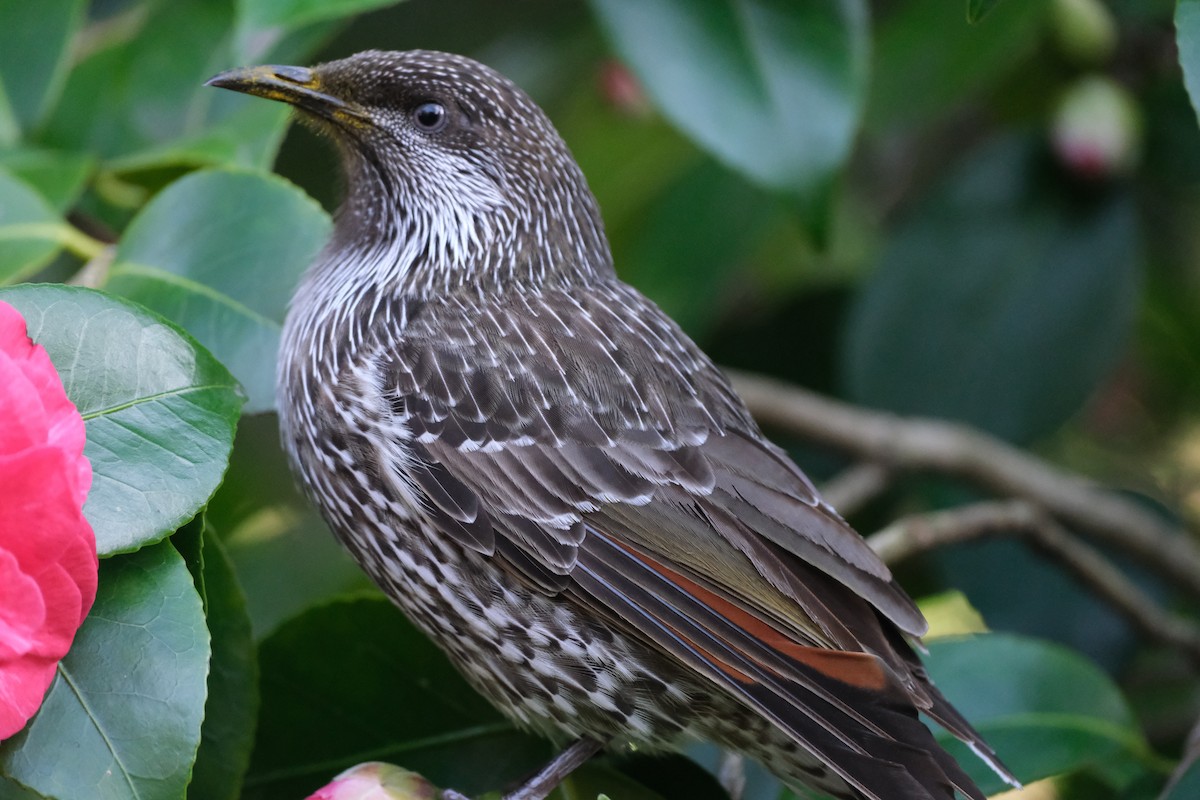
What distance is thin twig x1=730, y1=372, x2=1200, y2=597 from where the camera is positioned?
11.4 feet

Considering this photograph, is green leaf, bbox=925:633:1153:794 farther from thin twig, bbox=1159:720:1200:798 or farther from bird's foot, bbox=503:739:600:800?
bird's foot, bbox=503:739:600:800

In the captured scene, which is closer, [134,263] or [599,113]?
[134,263]

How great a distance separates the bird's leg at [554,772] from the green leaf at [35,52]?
71.8 inches

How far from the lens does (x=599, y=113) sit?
4.52m

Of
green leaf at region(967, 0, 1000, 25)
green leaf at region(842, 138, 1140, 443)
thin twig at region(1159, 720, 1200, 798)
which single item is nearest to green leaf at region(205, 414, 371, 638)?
green leaf at region(842, 138, 1140, 443)

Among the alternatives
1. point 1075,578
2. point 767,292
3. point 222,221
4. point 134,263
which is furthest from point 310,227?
point 767,292

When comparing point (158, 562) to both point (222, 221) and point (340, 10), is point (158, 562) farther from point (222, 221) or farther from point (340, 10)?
point (340, 10)

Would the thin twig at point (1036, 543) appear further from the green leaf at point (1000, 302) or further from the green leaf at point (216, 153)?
the green leaf at point (216, 153)

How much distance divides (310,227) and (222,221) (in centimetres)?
16

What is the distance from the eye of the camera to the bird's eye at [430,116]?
265 cm

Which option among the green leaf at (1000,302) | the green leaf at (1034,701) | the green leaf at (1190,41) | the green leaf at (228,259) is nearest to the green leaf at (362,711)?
the green leaf at (228,259)

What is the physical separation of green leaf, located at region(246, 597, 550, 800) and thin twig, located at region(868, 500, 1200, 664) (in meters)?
0.97

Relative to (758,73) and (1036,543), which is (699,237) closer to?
(758,73)

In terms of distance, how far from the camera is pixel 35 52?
2865 millimetres
